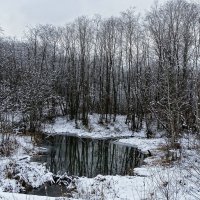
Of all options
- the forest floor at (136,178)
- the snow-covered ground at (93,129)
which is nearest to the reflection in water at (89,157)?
the forest floor at (136,178)

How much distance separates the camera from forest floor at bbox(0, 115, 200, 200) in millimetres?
9868

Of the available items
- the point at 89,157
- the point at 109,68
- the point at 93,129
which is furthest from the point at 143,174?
the point at 109,68

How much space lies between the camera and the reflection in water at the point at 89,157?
61.7 ft

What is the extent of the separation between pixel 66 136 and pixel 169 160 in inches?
626

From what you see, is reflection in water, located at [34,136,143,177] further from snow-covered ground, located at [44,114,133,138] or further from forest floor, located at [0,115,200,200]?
snow-covered ground, located at [44,114,133,138]

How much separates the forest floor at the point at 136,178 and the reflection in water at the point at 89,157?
110cm

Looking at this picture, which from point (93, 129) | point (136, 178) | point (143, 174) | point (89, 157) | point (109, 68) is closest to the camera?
point (136, 178)

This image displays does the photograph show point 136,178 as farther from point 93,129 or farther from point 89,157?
point 93,129

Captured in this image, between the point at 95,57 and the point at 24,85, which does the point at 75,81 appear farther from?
the point at 24,85

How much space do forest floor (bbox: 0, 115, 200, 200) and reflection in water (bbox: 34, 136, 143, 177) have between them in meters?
1.10

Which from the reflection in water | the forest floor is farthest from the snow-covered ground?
the forest floor

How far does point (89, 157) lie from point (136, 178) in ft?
28.7

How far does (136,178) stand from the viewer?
1490cm

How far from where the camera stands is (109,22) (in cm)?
4684
